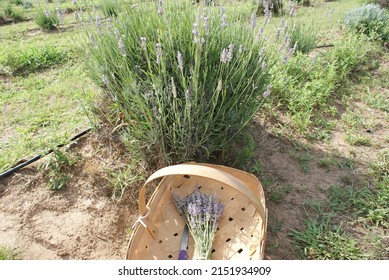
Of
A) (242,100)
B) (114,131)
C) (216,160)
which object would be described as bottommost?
(216,160)

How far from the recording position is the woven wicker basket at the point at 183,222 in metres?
1.80

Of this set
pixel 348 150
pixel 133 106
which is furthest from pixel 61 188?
pixel 348 150

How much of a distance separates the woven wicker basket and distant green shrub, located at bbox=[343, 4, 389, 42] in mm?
3971

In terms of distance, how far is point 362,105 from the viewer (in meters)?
3.61

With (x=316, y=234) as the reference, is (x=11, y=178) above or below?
above

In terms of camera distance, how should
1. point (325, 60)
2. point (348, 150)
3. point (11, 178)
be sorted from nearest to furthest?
1. point (11, 178)
2. point (348, 150)
3. point (325, 60)

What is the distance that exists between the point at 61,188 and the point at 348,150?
2.50m

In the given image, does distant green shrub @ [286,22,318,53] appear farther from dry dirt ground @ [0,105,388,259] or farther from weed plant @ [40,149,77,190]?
weed plant @ [40,149,77,190]

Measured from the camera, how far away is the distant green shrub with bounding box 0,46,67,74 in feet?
13.3

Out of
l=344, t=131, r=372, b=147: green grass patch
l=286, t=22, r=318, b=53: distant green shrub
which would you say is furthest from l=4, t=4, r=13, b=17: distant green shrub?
l=344, t=131, r=372, b=147: green grass patch

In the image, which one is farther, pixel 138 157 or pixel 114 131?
pixel 114 131

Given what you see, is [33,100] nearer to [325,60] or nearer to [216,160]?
[216,160]

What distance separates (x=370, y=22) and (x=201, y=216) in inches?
178
